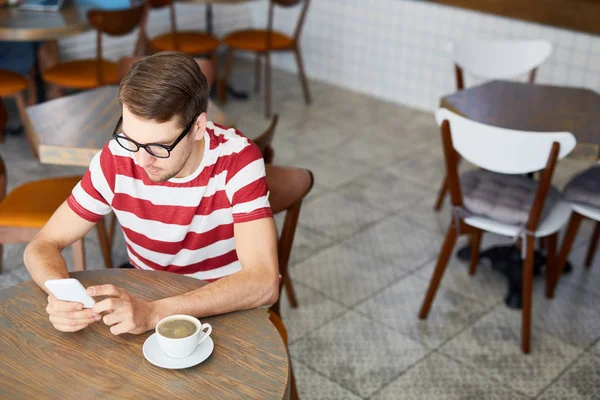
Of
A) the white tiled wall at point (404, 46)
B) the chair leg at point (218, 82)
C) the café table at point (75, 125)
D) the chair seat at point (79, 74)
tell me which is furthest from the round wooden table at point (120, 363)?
the chair leg at point (218, 82)

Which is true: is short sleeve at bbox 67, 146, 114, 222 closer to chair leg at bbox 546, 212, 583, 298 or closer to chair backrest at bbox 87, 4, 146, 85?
chair leg at bbox 546, 212, 583, 298

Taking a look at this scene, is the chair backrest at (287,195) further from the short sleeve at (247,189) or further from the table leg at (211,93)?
the table leg at (211,93)

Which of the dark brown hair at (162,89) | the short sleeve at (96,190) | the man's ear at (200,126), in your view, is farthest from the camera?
the short sleeve at (96,190)

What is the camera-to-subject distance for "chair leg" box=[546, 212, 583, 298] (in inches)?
109

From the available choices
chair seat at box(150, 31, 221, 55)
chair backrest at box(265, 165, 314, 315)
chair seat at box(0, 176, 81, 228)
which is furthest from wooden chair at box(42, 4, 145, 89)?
chair backrest at box(265, 165, 314, 315)

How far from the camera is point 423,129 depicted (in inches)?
185

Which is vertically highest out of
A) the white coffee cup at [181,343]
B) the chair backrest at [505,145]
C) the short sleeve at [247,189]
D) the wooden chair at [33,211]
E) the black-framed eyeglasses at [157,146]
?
the black-framed eyeglasses at [157,146]

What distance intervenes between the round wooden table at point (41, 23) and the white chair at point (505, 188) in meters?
2.24

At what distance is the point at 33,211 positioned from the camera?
2498 millimetres

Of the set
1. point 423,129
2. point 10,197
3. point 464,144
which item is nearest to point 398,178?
point 423,129

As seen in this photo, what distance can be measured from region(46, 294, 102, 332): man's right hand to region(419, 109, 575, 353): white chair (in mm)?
1441

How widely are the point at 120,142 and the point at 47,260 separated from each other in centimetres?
30

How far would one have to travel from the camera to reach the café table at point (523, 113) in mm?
2619

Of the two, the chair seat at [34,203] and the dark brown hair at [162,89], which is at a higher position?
the dark brown hair at [162,89]
